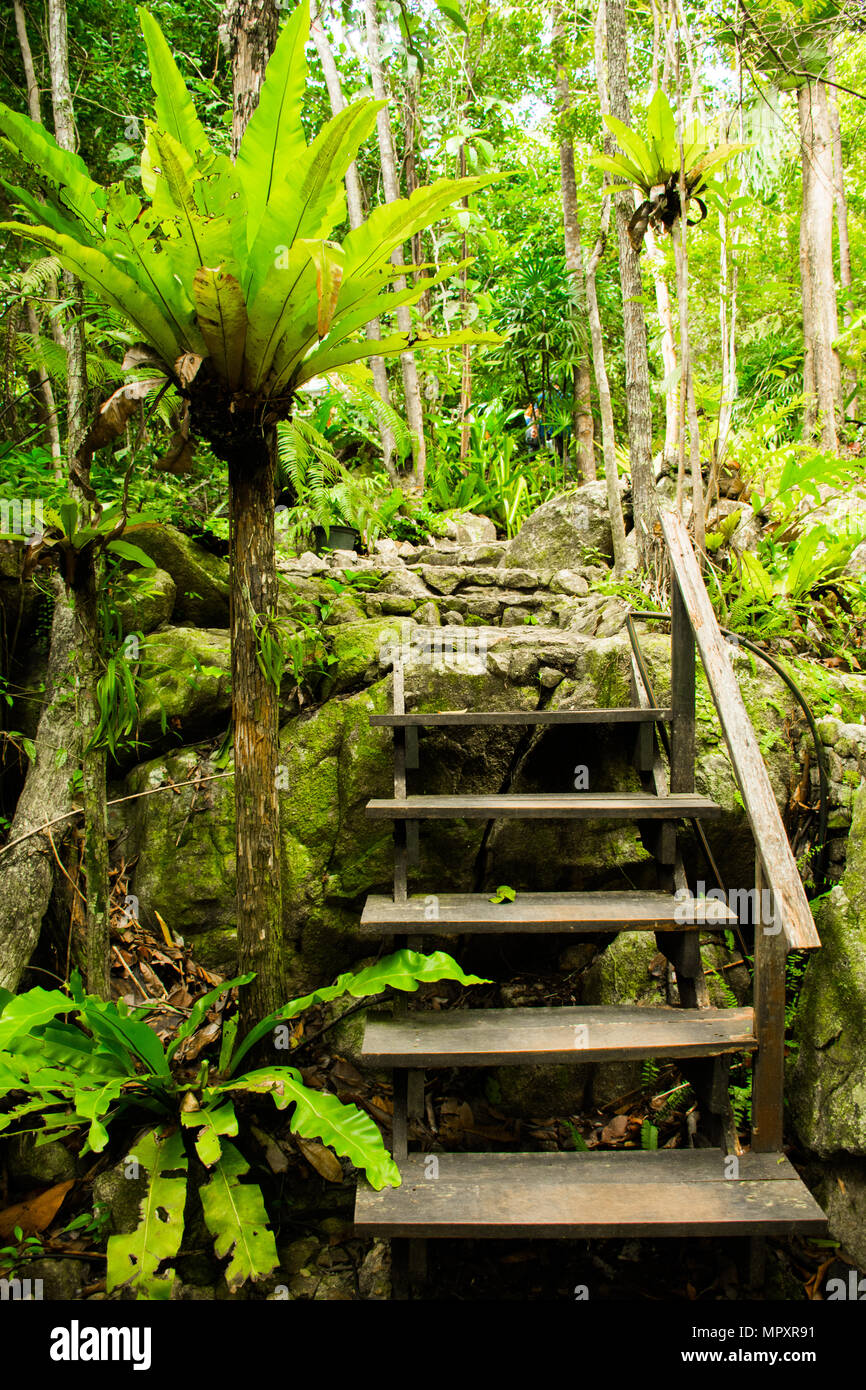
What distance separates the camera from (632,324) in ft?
12.3

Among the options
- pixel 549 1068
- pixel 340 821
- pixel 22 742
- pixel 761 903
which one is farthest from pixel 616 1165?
pixel 22 742

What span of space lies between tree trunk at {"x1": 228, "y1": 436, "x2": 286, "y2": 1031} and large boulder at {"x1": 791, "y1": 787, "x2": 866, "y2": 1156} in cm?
154

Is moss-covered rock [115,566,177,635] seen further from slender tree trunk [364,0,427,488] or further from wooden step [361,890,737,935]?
slender tree trunk [364,0,427,488]

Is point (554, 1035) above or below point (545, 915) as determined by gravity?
below

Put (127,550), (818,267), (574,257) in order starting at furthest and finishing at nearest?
1. (818,267)
2. (574,257)
3. (127,550)

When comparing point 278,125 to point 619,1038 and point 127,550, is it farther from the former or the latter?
point 619,1038

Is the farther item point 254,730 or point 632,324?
point 632,324

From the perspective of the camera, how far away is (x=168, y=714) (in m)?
2.95

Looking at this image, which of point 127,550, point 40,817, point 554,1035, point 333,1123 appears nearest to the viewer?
point 333,1123

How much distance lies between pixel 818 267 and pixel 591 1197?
30.5 feet

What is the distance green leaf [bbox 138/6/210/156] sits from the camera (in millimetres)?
1782

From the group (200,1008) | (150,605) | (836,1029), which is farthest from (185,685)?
(836,1029)

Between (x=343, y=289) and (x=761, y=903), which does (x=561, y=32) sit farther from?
(x=761, y=903)
